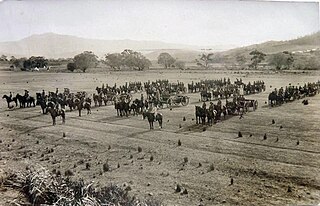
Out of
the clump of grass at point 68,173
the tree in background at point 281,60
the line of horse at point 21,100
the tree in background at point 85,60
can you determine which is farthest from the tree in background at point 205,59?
the line of horse at point 21,100

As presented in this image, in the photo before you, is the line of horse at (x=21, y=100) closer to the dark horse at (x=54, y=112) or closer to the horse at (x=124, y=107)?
the dark horse at (x=54, y=112)

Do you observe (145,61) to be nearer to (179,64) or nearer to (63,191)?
(179,64)

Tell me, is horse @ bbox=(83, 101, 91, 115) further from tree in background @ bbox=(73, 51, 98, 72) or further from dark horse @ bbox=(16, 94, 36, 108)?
tree in background @ bbox=(73, 51, 98, 72)

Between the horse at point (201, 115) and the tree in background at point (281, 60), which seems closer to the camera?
the tree in background at point (281, 60)

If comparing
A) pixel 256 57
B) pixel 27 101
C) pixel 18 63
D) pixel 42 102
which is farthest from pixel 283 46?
pixel 27 101

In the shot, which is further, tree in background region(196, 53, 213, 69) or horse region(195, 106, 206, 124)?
horse region(195, 106, 206, 124)

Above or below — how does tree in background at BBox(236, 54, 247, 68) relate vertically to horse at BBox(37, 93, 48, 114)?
above

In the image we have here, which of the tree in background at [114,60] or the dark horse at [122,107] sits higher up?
the tree in background at [114,60]

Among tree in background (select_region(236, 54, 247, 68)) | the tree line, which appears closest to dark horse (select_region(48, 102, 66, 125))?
the tree line
